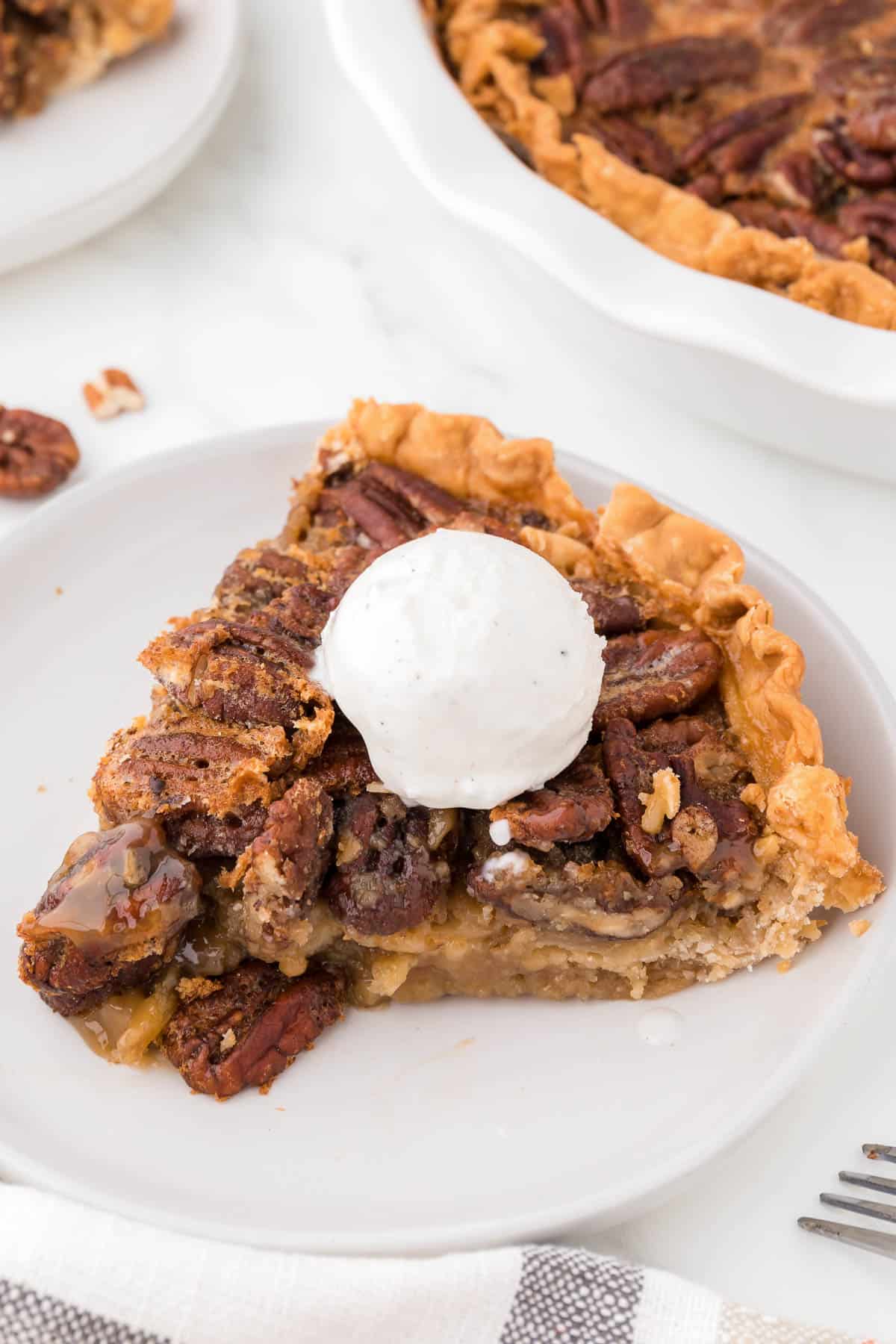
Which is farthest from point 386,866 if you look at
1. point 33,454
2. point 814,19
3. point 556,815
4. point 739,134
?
point 814,19

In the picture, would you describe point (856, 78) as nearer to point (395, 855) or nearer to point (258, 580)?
point (258, 580)

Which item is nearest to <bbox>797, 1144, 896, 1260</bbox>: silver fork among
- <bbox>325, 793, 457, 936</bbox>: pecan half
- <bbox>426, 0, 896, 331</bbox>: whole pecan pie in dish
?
<bbox>325, 793, 457, 936</bbox>: pecan half

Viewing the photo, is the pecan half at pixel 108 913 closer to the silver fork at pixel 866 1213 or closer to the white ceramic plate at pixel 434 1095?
the white ceramic plate at pixel 434 1095

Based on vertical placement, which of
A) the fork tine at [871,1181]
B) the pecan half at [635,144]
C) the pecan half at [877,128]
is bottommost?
the fork tine at [871,1181]

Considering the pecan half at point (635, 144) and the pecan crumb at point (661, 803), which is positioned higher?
the pecan half at point (635, 144)

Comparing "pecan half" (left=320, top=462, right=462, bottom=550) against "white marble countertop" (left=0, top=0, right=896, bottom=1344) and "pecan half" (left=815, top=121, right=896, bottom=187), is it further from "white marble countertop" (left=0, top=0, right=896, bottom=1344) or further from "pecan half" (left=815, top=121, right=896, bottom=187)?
"pecan half" (left=815, top=121, right=896, bottom=187)

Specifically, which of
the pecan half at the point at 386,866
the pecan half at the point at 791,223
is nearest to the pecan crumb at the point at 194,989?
the pecan half at the point at 386,866

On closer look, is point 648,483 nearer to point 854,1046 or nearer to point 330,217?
point 330,217
